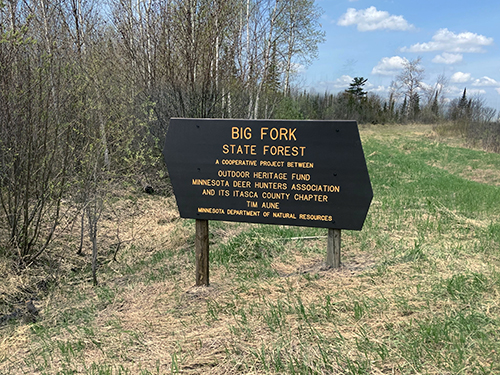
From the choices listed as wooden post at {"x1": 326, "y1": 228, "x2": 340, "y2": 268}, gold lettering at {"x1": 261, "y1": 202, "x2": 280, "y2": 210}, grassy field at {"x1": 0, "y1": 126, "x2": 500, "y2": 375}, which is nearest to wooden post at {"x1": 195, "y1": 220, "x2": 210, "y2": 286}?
grassy field at {"x1": 0, "y1": 126, "x2": 500, "y2": 375}

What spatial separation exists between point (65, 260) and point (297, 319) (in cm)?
473

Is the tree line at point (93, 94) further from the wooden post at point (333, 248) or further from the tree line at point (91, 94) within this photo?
the wooden post at point (333, 248)

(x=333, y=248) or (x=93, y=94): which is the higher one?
(x=93, y=94)

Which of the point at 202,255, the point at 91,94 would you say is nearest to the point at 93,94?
the point at 91,94

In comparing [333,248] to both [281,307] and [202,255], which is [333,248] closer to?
[281,307]

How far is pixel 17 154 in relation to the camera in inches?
204

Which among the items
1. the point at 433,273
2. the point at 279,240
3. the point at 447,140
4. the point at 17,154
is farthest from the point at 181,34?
the point at 447,140

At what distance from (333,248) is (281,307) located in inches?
43.4

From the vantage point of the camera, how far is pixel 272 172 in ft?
12.1

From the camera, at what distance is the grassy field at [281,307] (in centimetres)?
250

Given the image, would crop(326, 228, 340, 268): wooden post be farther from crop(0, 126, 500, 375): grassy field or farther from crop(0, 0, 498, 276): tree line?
crop(0, 0, 498, 276): tree line

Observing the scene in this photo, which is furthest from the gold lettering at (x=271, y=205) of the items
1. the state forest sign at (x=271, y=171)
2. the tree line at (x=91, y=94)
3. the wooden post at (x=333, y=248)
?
the tree line at (x=91, y=94)

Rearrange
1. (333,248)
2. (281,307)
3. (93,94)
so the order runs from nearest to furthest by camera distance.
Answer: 1. (281,307)
2. (333,248)
3. (93,94)

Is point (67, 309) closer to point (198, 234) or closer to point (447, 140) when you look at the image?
point (198, 234)
